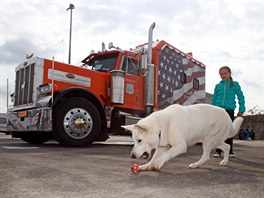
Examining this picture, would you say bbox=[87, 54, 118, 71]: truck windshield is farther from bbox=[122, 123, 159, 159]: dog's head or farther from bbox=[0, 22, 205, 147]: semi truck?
bbox=[122, 123, 159, 159]: dog's head

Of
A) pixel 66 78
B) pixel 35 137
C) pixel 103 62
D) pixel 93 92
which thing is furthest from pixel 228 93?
pixel 35 137

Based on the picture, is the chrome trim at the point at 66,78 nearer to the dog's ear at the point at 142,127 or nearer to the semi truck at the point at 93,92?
the semi truck at the point at 93,92

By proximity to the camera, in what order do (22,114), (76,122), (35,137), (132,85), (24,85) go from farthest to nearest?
(35,137) → (132,85) → (24,85) → (22,114) → (76,122)

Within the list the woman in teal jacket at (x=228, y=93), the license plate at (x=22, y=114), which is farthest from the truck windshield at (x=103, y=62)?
the woman in teal jacket at (x=228, y=93)

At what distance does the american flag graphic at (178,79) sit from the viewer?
29.0 feet

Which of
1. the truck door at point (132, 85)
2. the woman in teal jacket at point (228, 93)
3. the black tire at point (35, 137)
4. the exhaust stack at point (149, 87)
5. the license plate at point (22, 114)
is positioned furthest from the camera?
the black tire at point (35, 137)

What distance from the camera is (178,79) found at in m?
9.46

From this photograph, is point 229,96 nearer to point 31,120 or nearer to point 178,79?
point 178,79

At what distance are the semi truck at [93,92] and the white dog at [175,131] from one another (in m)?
3.17

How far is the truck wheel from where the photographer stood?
22.2 ft

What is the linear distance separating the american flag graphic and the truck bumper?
3147 millimetres

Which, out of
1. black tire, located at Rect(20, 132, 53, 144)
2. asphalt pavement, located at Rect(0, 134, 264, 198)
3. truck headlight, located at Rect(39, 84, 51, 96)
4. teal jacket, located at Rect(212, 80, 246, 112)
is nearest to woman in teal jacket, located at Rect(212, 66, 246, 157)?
teal jacket, located at Rect(212, 80, 246, 112)

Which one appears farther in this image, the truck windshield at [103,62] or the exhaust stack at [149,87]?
the exhaust stack at [149,87]

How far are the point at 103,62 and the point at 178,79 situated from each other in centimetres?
231
